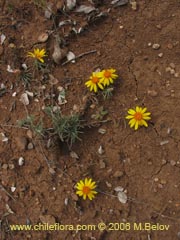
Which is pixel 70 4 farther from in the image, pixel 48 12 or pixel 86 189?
pixel 86 189

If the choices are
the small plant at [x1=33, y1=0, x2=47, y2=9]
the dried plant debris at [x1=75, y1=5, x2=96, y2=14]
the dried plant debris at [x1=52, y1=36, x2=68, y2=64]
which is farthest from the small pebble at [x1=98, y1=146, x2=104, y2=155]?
the small plant at [x1=33, y1=0, x2=47, y2=9]

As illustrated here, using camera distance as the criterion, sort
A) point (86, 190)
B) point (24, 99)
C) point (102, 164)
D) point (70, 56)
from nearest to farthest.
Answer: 1. point (86, 190)
2. point (102, 164)
3. point (24, 99)
4. point (70, 56)

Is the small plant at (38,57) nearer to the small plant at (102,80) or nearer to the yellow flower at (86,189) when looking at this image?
the small plant at (102,80)

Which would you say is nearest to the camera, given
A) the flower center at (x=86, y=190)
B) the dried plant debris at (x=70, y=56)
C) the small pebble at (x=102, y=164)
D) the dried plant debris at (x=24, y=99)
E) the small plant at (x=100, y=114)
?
the flower center at (x=86, y=190)

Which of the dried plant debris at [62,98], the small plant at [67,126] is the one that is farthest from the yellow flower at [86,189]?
the dried plant debris at [62,98]

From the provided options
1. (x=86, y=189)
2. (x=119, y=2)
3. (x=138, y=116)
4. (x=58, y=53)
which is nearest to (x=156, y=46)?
(x=119, y=2)

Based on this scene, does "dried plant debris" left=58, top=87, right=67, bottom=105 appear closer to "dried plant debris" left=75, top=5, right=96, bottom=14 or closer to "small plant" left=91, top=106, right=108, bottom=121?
"small plant" left=91, top=106, right=108, bottom=121
